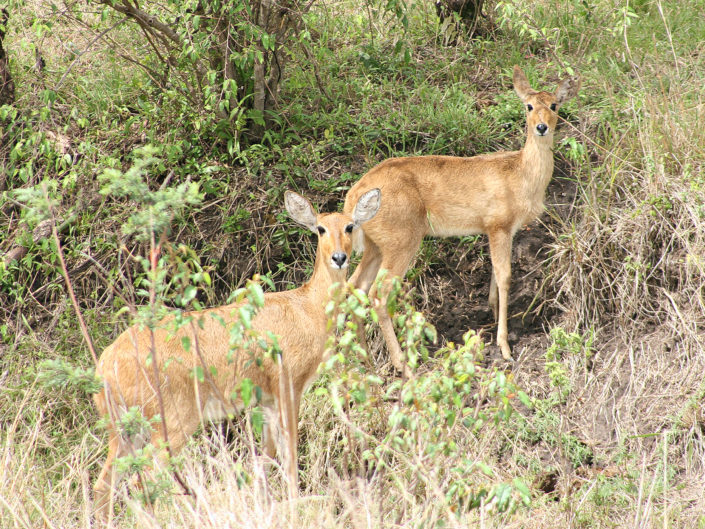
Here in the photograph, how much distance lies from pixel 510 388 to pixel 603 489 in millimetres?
1606

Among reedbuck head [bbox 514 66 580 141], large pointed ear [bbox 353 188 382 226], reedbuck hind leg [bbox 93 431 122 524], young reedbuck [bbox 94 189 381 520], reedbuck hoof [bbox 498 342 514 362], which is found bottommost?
reedbuck hoof [bbox 498 342 514 362]

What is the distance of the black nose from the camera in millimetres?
5535

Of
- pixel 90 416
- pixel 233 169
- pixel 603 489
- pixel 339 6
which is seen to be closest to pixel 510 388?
pixel 603 489

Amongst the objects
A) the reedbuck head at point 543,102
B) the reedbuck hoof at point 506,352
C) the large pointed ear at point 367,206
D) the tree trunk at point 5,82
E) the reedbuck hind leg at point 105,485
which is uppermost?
the tree trunk at point 5,82

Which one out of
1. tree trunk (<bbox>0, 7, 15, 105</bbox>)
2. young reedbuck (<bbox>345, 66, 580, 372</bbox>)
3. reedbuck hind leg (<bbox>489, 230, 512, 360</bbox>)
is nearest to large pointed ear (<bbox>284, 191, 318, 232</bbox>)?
young reedbuck (<bbox>345, 66, 580, 372</bbox>)

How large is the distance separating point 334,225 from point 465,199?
1696 millimetres

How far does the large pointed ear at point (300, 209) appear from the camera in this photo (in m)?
5.78

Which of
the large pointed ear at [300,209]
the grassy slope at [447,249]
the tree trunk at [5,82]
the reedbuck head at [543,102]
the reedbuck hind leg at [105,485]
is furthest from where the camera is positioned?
the tree trunk at [5,82]

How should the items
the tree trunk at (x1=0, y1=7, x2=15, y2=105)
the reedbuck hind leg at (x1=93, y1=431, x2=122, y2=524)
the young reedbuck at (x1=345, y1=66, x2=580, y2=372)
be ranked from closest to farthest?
the reedbuck hind leg at (x1=93, y1=431, x2=122, y2=524)
the young reedbuck at (x1=345, y1=66, x2=580, y2=372)
the tree trunk at (x1=0, y1=7, x2=15, y2=105)

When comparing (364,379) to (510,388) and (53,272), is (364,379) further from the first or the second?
(53,272)

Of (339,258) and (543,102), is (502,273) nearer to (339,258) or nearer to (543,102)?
(543,102)

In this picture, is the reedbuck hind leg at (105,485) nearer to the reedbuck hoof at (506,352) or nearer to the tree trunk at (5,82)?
the reedbuck hoof at (506,352)

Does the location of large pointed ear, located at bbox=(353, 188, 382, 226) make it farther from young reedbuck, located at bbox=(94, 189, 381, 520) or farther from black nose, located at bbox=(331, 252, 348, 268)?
black nose, located at bbox=(331, 252, 348, 268)

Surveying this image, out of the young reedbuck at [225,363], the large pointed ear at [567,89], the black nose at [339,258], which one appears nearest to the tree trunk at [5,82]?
the young reedbuck at [225,363]
